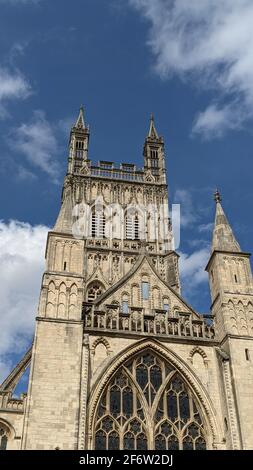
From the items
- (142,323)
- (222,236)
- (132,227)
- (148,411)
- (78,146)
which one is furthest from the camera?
(78,146)

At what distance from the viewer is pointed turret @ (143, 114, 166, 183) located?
41.6 meters

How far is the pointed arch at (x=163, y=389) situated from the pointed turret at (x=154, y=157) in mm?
22852

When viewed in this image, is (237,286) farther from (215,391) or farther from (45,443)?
(45,443)

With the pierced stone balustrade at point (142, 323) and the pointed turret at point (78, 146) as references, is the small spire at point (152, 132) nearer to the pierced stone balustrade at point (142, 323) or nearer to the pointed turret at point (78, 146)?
the pointed turret at point (78, 146)

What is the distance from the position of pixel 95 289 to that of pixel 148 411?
15.8 m

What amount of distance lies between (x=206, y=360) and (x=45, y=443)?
20.9 ft

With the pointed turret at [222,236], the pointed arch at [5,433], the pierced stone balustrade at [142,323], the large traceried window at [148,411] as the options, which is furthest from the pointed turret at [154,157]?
the pointed arch at [5,433]

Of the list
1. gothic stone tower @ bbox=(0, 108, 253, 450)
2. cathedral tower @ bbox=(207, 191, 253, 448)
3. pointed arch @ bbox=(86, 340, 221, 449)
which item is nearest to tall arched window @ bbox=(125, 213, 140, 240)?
gothic stone tower @ bbox=(0, 108, 253, 450)

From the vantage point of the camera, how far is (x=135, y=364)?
1947 centimetres

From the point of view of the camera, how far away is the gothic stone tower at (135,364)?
17594 millimetres

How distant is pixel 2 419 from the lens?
58.1 ft

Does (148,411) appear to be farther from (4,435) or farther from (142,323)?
(4,435)

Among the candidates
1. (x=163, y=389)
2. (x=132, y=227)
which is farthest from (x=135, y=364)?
(x=132, y=227)
